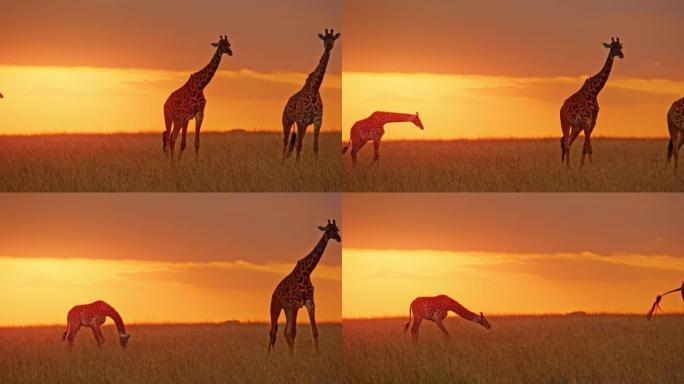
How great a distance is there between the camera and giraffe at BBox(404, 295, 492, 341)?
562cm

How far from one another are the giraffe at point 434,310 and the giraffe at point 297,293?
454 millimetres

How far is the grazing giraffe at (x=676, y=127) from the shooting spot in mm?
5742

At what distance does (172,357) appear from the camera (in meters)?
5.53

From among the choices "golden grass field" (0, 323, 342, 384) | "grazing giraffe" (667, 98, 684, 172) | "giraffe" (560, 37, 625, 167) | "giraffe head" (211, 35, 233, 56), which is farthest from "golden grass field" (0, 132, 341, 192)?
"grazing giraffe" (667, 98, 684, 172)

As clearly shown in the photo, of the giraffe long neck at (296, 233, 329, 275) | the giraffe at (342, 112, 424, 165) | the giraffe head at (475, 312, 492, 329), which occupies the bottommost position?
the giraffe head at (475, 312, 492, 329)

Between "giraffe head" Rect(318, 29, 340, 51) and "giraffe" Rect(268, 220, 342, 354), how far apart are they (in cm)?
81

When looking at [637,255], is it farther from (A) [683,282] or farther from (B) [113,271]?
(B) [113,271]

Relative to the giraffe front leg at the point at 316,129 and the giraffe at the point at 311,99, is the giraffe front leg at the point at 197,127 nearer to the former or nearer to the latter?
the giraffe at the point at 311,99

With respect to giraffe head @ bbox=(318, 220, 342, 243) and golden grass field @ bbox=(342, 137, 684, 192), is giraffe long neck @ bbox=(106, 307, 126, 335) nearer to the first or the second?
giraffe head @ bbox=(318, 220, 342, 243)

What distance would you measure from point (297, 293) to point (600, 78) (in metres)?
1.72

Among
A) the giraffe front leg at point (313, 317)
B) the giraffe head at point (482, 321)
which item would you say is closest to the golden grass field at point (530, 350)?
the giraffe head at point (482, 321)

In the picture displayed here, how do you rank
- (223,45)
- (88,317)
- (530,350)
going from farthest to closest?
(530,350) → (223,45) → (88,317)

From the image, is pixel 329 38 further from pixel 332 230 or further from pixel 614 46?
pixel 614 46

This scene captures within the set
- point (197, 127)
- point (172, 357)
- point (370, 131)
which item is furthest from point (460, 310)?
point (197, 127)
